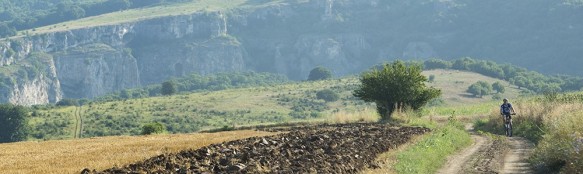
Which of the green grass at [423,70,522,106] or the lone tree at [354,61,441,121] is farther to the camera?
the green grass at [423,70,522,106]

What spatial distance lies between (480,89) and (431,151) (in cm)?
13784

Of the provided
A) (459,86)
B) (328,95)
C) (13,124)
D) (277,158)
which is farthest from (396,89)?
(459,86)

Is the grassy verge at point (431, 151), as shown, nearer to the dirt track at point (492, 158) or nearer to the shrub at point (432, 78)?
the dirt track at point (492, 158)

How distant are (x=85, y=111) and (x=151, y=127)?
2951 inches

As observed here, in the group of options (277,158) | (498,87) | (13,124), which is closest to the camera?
(277,158)

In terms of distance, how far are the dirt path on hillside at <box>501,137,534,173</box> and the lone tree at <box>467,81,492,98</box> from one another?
127 m

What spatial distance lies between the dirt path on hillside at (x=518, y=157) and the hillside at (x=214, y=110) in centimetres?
6861

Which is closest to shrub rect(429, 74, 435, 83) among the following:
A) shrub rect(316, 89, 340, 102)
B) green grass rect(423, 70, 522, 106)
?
green grass rect(423, 70, 522, 106)

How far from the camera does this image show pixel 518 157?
97.9 feet

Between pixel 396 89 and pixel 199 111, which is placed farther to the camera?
pixel 199 111

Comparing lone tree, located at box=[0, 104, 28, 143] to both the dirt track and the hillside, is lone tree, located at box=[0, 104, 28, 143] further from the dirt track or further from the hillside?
the dirt track

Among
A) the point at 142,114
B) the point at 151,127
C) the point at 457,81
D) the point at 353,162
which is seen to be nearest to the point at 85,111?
the point at 142,114

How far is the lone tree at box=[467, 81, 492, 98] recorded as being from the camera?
16225 centimetres

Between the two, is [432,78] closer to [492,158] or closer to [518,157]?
[518,157]
